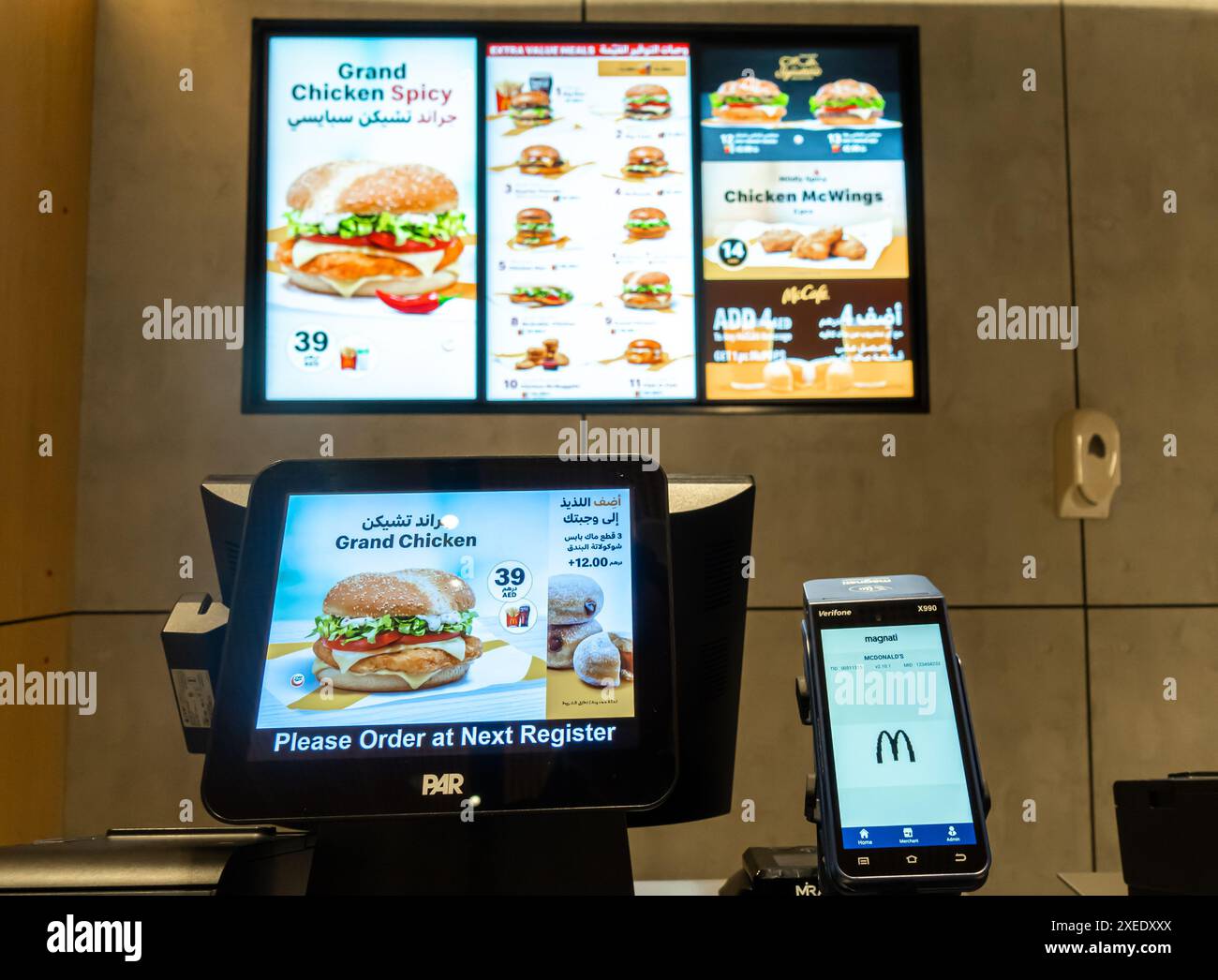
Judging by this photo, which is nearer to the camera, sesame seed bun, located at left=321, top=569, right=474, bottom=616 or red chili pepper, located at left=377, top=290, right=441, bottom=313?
sesame seed bun, located at left=321, top=569, right=474, bottom=616

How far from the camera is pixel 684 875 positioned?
2660 mm

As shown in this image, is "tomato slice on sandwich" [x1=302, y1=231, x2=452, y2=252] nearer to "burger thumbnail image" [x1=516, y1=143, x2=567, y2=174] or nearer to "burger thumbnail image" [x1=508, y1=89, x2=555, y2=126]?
"burger thumbnail image" [x1=516, y1=143, x2=567, y2=174]

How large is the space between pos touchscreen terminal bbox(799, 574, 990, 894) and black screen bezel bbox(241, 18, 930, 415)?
75.4 inches

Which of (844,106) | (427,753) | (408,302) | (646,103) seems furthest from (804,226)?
(427,753)

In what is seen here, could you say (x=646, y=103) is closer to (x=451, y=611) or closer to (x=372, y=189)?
(x=372, y=189)

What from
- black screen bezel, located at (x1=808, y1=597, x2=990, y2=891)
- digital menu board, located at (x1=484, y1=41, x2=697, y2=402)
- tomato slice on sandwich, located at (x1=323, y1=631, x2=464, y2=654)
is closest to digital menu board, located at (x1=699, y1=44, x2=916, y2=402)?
digital menu board, located at (x1=484, y1=41, x2=697, y2=402)

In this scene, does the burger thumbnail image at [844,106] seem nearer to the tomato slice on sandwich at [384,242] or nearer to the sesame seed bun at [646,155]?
the sesame seed bun at [646,155]

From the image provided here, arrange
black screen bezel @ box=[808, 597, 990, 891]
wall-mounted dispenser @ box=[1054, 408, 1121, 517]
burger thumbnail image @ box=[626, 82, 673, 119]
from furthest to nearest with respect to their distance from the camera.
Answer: burger thumbnail image @ box=[626, 82, 673, 119]
wall-mounted dispenser @ box=[1054, 408, 1121, 517]
black screen bezel @ box=[808, 597, 990, 891]

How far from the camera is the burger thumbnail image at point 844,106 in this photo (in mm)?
2857

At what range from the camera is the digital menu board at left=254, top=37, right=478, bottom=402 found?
9.04 feet

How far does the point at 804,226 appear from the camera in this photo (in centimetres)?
284

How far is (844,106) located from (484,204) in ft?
4.16

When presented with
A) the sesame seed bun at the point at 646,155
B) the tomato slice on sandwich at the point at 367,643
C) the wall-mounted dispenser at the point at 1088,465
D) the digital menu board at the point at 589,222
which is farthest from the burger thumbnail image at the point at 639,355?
the tomato slice on sandwich at the point at 367,643

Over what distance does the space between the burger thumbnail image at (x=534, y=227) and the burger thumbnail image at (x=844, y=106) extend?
98 centimetres
